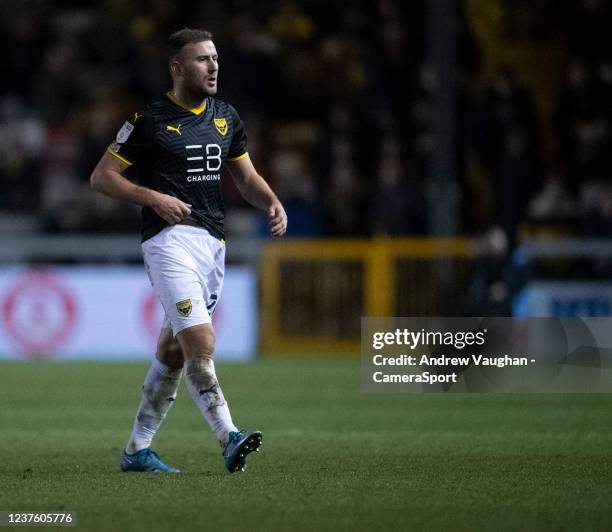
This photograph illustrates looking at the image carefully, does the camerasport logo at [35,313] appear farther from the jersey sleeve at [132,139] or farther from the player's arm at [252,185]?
the jersey sleeve at [132,139]

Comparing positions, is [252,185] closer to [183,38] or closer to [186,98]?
[186,98]

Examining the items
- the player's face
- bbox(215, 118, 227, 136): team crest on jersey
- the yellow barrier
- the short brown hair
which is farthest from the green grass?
the yellow barrier

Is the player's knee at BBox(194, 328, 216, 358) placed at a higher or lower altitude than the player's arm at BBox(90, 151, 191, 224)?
lower

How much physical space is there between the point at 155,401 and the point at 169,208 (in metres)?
1.22

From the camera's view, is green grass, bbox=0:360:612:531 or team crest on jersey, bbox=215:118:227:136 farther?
team crest on jersey, bbox=215:118:227:136

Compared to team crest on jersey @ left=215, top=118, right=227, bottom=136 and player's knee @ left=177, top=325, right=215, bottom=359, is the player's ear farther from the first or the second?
player's knee @ left=177, top=325, right=215, bottom=359

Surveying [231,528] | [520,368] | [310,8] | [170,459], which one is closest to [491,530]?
[231,528]

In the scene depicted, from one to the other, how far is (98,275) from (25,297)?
99cm

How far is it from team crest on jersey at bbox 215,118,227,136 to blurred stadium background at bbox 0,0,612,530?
4.98 metres

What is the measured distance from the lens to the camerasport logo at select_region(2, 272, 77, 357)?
18.6 m

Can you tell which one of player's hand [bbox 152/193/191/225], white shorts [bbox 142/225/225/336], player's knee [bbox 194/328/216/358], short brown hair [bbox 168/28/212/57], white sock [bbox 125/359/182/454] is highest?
short brown hair [bbox 168/28/212/57]

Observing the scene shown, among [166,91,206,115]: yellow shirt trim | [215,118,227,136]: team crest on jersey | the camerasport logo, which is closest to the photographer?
[166,91,206,115]: yellow shirt trim

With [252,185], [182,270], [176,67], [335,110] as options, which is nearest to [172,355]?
[182,270]

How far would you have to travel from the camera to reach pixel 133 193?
804 cm
